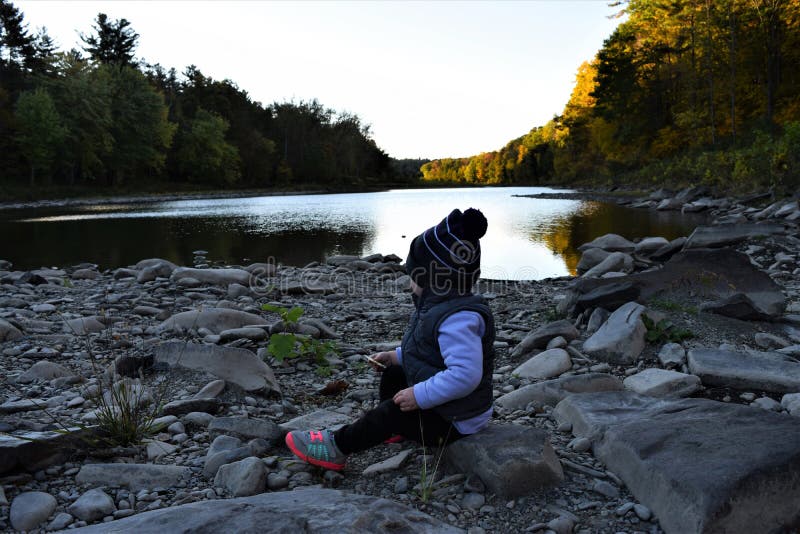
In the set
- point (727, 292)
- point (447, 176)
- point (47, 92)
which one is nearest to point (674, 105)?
point (727, 292)

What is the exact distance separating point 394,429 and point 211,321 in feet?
11.2

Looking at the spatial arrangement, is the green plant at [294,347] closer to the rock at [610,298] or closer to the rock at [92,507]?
the rock at [92,507]

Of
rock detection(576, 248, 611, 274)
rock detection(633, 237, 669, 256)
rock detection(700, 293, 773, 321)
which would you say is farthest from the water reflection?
rock detection(700, 293, 773, 321)

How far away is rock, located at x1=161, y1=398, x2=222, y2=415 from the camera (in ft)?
11.3

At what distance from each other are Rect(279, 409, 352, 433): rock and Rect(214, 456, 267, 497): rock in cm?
53

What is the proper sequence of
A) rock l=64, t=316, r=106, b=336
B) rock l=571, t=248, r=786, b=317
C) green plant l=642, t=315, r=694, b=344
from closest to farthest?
green plant l=642, t=315, r=694, b=344 < rock l=64, t=316, r=106, b=336 < rock l=571, t=248, r=786, b=317

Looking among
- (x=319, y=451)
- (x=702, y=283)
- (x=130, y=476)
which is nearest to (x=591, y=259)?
(x=702, y=283)

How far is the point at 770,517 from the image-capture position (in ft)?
6.61

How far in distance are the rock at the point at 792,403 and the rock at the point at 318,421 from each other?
8.66ft

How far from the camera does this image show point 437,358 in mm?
2748

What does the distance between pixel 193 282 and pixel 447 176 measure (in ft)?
573

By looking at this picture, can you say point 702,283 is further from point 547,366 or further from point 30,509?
point 30,509

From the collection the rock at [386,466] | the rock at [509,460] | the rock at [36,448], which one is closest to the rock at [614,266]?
the rock at [509,460]

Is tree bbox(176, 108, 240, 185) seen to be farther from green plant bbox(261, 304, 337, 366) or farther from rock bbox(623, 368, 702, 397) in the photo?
rock bbox(623, 368, 702, 397)
